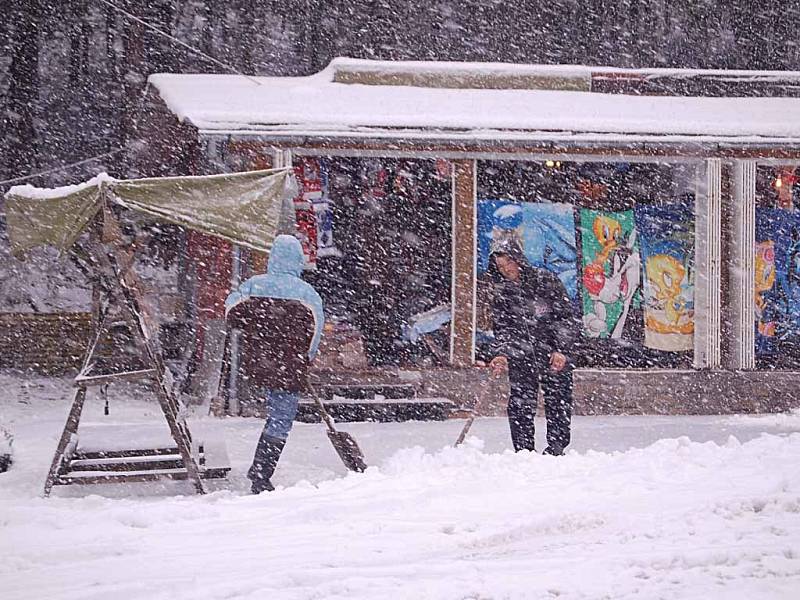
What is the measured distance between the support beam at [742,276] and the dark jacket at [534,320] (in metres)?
4.52

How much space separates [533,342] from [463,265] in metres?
3.57

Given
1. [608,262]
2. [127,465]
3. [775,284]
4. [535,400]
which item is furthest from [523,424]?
[775,284]

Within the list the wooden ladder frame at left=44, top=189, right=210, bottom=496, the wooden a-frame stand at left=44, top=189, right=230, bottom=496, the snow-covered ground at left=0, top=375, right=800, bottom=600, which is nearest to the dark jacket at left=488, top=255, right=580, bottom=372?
the snow-covered ground at left=0, top=375, right=800, bottom=600

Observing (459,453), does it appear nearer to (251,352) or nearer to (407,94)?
(251,352)

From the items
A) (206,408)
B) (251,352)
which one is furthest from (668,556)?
(206,408)

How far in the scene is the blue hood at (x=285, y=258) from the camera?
252 inches

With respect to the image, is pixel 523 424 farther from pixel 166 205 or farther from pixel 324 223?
pixel 324 223

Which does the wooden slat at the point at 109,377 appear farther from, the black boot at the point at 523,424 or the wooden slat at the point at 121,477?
the black boot at the point at 523,424

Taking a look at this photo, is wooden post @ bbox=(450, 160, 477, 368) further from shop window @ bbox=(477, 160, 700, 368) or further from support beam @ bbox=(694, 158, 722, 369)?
support beam @ bbox=(694, 158, 722, 369)

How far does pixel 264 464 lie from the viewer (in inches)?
247

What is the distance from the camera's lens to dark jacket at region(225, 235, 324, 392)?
6191mm

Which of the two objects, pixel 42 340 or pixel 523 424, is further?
pixel 42 340

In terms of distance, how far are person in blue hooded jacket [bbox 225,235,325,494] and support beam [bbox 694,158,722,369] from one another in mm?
5901

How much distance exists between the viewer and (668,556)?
14.1 ft
